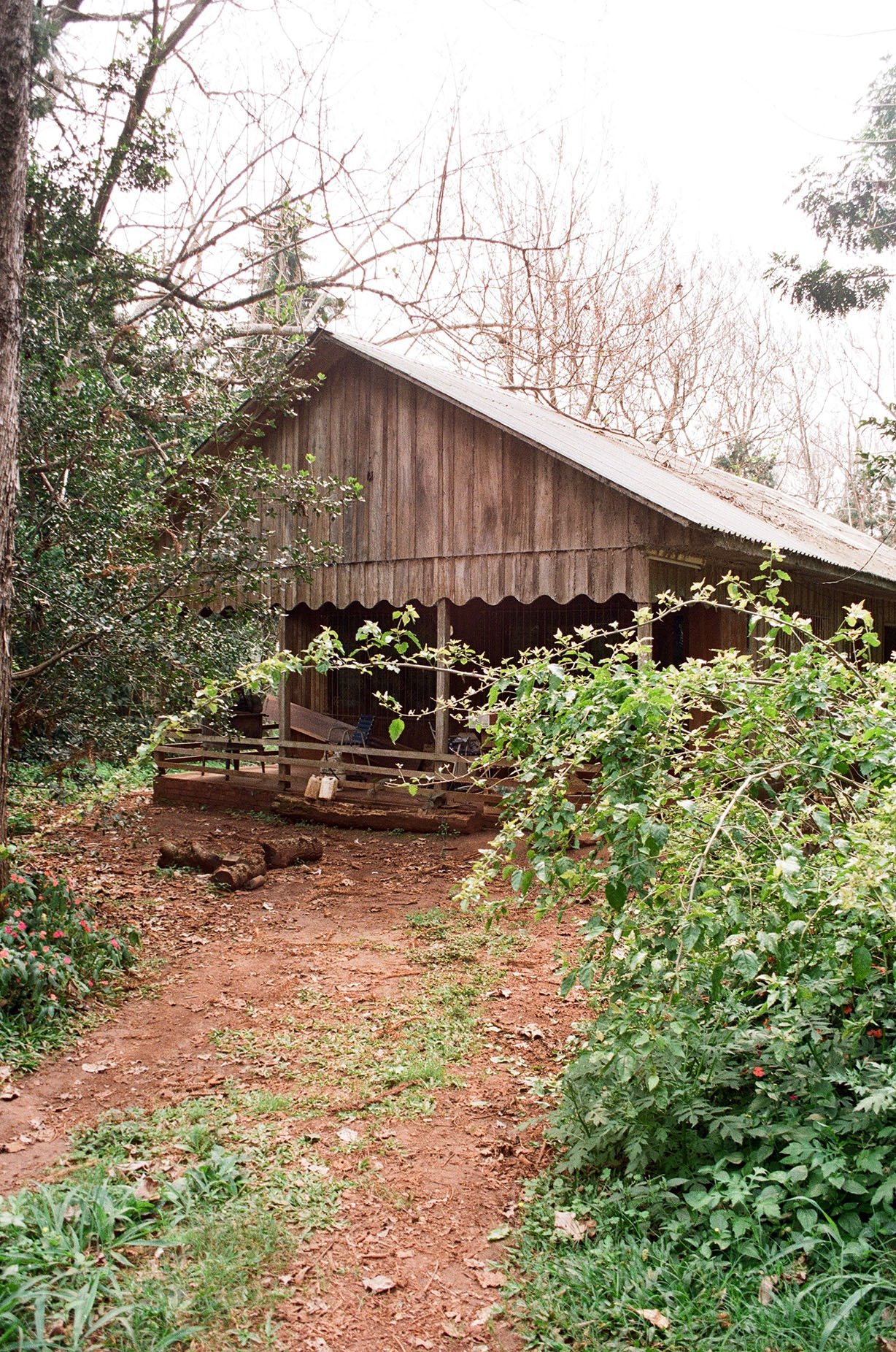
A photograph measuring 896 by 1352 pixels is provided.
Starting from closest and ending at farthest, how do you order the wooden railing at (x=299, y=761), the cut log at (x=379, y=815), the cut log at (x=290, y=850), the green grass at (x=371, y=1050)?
1. the green grass at (x=371, y=1050)
2. the cut log at (x=290, y=850)
3. the cut log at (x=379, y=815)
4. the wooden railing at (x=299, y=761)

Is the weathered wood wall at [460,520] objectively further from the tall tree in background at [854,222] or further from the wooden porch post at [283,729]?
the tall tree in background at [854,222]

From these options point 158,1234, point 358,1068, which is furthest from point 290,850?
point 158,1234

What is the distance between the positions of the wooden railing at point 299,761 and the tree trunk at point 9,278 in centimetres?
492

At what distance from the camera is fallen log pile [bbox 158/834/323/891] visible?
9000mm

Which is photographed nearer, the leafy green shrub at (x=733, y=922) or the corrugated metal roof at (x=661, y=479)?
the leafy green shrub at (x=733, y=922)

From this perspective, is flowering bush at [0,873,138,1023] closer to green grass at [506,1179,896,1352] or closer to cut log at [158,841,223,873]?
cut log at [158,841,223,873]

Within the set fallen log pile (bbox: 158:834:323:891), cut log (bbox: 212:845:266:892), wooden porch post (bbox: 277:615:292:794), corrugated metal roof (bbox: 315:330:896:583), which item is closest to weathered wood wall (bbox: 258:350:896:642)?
corrugated metal roof (bbox: 315:330:896:583)

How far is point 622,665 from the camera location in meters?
3.93

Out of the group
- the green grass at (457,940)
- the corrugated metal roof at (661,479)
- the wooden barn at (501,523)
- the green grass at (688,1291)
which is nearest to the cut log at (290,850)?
the wooden barn at (501,523)

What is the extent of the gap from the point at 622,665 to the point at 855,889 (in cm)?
128

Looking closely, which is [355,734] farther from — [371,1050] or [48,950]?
[371,1050]

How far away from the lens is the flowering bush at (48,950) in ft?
18.4

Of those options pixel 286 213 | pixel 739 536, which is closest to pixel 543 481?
pixel 739 536

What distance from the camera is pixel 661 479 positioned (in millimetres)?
12156
